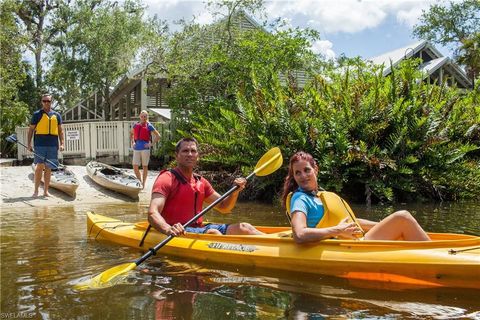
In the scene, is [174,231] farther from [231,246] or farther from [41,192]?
[41,192]

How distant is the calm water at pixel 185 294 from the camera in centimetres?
348

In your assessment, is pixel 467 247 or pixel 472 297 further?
pixel 467 247

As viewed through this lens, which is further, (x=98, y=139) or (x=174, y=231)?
(x=98, y=139)

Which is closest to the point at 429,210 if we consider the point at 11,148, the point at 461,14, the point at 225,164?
the point at 225,164

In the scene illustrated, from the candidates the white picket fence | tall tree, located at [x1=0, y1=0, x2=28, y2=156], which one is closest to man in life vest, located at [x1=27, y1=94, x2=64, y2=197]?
the white picket fence

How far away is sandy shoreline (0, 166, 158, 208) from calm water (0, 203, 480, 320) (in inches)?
146

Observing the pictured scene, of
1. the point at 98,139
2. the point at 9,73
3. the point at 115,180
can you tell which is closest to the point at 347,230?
the point at 115,180

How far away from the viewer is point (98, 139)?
15.1m

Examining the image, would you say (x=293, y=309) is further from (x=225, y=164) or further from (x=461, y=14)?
(x=461, y=14)

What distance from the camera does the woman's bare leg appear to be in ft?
14.2

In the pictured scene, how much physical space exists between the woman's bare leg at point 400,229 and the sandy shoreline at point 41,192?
6618 millimetres

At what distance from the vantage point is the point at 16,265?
485 cm

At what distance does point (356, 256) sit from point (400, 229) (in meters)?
0.47

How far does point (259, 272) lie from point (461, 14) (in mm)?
35423
